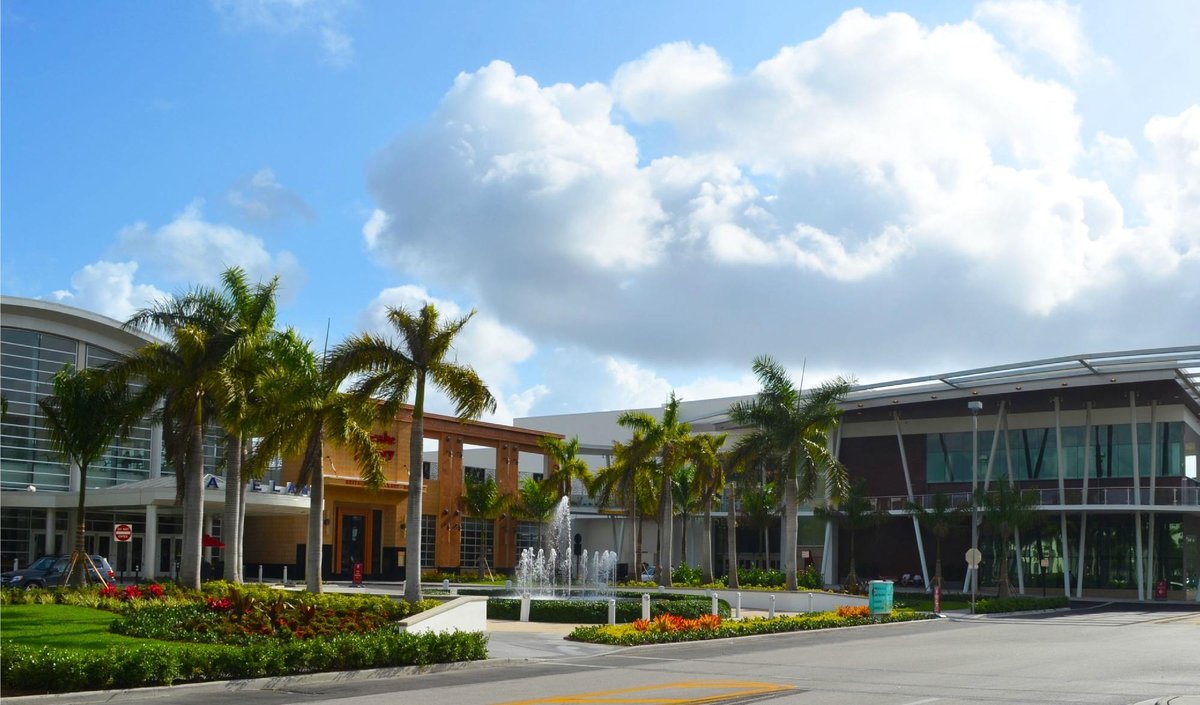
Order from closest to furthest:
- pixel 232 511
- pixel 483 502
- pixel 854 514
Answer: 1. pixel 232 511
2. pixel 854 514
3. pixel 483 502

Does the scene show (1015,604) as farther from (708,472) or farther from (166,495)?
(166,495)

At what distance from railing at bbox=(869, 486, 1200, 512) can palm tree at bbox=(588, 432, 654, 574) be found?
11.6m

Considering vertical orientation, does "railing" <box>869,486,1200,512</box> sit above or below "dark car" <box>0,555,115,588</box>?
above

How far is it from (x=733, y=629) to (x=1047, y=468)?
3274 centimetres

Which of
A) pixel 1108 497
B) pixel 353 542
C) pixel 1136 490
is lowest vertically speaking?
pixel 353 542

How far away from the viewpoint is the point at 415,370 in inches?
1139

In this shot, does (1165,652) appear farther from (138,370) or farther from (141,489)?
(141,489)

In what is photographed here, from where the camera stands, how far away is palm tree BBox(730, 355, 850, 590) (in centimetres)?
4125

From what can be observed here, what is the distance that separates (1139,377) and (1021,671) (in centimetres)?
3309

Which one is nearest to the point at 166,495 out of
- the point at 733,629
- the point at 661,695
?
the point at 733,629

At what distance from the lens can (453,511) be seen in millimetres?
61562

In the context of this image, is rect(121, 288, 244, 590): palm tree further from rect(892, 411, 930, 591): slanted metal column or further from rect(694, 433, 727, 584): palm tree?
rect(892, 411, 930, 591): slanted metal column

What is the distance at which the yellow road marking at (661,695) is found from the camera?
15.5 meters

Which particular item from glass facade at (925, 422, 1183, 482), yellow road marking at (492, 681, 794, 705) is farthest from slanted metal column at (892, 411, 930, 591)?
yellow road marking at (492, 681, 794, 705)
